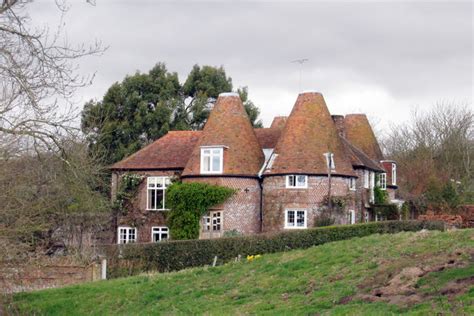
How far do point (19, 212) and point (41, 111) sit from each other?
3.86 meters

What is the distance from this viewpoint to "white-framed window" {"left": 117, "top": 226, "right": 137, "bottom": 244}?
46250mm

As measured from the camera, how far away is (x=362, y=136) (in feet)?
172

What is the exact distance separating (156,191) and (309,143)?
9.66 metres

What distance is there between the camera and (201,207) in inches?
1661

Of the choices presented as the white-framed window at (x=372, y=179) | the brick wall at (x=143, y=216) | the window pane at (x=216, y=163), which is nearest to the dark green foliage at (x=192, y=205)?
the window pane at (x=216, y=163)

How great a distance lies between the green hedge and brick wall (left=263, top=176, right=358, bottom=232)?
7239 millimetres

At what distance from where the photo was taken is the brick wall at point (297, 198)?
137 ft

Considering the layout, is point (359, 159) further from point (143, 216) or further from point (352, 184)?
point (143, 216)

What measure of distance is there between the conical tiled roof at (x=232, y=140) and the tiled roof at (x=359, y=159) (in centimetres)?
534

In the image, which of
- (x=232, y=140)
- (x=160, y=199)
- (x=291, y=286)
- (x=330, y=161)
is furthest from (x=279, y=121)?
(x=291, y=286)

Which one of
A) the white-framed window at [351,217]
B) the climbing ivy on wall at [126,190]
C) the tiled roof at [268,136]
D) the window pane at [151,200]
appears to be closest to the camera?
the white-framed window at [351,217]

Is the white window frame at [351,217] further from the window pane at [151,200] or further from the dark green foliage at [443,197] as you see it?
the window pane at [151,200]

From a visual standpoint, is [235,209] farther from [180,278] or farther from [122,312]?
[122,312]

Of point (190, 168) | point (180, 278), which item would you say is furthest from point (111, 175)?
point (180, 278)
